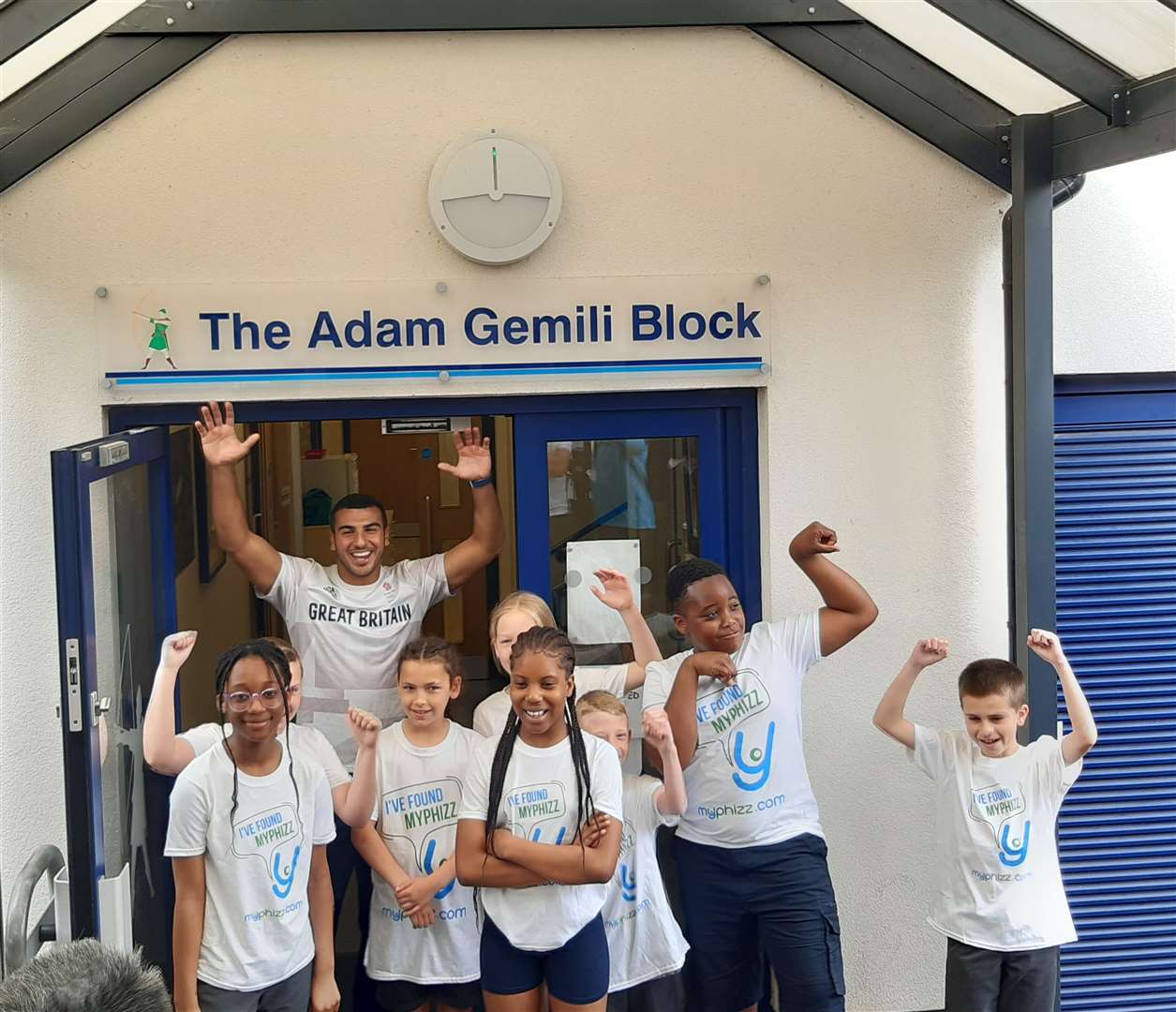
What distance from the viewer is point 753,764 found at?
417 centimetres

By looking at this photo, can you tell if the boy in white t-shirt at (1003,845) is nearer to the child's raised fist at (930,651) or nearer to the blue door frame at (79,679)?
the child's raised fist at (930,651)

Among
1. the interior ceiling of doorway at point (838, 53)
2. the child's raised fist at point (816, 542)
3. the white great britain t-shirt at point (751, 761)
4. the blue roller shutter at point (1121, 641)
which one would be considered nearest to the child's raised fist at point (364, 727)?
the white great britain t-shirt at point (751, 761)

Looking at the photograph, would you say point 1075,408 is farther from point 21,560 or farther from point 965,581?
point 21,560

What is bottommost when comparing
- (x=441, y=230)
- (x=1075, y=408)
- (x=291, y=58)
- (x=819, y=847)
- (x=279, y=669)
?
(x=819, y=847)

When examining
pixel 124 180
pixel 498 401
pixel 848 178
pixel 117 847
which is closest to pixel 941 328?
pixel 848 178

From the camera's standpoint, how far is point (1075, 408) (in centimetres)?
496

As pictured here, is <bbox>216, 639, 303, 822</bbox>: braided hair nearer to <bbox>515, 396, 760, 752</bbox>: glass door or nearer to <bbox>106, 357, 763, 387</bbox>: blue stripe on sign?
<bbox>106, 357, 763, 387</bbox>: blue stripe on sign

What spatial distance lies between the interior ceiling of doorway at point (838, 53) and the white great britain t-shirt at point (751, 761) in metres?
1.89

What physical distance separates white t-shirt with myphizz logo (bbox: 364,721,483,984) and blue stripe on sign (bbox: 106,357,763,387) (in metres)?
1.33

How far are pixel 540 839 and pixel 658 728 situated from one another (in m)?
0.45

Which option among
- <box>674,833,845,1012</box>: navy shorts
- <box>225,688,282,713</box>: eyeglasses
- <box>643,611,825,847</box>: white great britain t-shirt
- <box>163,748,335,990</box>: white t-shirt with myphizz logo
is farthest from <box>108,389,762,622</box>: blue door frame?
<box>163,748,335,990</box>: white t-shirt with myphizz logo

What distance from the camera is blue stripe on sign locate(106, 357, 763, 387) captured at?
453 centimetres

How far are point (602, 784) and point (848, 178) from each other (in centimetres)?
232

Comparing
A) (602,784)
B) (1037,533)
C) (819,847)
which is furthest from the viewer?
(1037,533)
